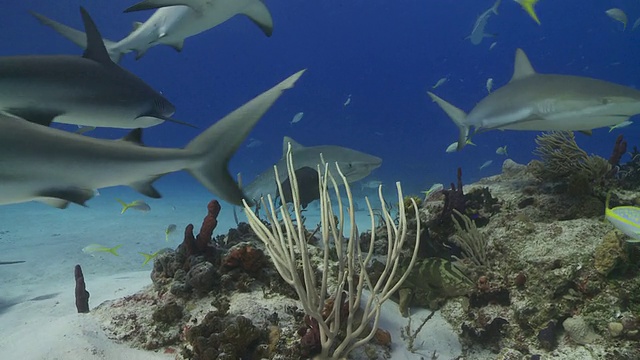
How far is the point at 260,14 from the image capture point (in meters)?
5.98

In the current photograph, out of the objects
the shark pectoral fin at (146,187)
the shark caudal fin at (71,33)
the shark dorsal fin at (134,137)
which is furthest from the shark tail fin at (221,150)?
the shark caudal fin at (71,33)

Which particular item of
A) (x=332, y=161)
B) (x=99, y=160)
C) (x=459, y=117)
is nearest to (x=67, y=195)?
(x=99, y=160)

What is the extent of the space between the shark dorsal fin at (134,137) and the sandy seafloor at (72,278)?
5.99 ft

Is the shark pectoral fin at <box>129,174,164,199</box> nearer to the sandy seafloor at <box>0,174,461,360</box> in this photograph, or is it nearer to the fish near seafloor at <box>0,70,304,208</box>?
the fish near seafloor at <box>0,70,304,208</box>

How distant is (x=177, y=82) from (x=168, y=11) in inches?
4017

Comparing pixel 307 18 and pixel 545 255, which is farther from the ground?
pixel 307 18

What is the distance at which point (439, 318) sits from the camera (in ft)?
15.0

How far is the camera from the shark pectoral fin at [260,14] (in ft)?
18.6

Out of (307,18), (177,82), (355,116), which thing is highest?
(307,18)

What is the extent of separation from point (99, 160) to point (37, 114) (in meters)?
0.96

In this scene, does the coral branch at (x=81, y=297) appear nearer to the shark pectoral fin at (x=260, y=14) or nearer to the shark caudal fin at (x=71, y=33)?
the shark caudal fin at (x=71, y=33)

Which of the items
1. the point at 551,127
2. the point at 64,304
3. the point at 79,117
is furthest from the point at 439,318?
the point at 64,304

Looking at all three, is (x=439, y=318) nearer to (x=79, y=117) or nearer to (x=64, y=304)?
(x=79, y=117)

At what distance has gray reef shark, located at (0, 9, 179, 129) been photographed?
10.1 feet
